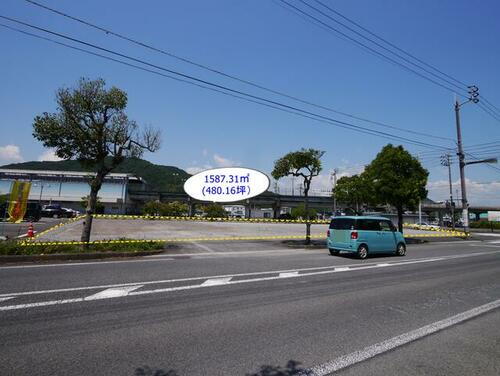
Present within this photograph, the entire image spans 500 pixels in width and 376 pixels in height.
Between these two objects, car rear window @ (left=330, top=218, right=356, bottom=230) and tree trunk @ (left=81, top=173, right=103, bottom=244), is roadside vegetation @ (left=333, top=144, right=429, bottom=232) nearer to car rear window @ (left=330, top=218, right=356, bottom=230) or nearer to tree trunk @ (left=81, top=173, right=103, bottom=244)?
car rear window @ (left=330, top=218, right=356, bottom=230)

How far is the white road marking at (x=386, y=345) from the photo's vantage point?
393cm

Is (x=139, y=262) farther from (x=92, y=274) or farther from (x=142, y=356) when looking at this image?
(x=142, y=356)

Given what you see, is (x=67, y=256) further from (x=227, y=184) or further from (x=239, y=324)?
(x=227, y=184)

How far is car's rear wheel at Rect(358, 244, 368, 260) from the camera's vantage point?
1541cm

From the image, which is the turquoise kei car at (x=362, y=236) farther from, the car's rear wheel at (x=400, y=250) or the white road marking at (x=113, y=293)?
the white road marking at (x=113, y=293)

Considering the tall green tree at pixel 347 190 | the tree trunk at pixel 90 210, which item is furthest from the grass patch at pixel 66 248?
the tall green tree at pixel 347 190

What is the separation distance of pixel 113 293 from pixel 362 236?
37.9 feet

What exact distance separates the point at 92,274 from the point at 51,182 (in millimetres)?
98194

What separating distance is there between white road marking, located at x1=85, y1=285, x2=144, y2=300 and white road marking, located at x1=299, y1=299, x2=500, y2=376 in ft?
14.6

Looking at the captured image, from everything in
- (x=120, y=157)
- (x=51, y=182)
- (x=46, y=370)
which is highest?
(x=51, y=182)

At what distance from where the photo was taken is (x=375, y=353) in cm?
443

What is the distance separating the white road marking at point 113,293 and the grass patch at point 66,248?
6182 millimetres

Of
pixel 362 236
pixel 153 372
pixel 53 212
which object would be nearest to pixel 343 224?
pixel 362 236

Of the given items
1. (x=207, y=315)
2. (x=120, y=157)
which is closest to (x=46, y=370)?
(x=207, y=315)
